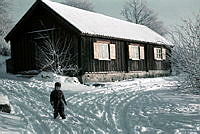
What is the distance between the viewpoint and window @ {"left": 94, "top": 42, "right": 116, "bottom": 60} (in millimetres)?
20644

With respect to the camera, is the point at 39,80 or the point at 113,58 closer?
the point at 39,80

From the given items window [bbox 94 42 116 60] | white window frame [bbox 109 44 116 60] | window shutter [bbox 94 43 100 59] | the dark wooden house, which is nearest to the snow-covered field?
the dark wooden house

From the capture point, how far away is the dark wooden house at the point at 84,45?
787 inches

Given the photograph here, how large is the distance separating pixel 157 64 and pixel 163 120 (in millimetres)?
21197

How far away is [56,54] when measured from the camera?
20.4 metres

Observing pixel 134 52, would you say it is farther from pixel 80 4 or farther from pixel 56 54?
pixel 80 4

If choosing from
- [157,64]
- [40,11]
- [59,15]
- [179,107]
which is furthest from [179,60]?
[157,64]

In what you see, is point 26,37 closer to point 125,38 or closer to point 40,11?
point 40,11

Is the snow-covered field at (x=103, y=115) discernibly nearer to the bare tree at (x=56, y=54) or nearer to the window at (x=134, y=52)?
the bare tree at (x=56, y=54)

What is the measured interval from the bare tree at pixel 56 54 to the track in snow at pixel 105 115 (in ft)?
21.6

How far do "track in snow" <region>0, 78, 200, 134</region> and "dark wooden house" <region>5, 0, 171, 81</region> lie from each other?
6.98 meters

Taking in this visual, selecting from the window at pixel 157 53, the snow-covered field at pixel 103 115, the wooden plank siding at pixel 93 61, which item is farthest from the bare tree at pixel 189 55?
the window at pixel 157 53

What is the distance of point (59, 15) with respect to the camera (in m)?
20.2

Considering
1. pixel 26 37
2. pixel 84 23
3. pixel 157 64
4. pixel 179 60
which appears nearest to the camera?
pixel 179 60
